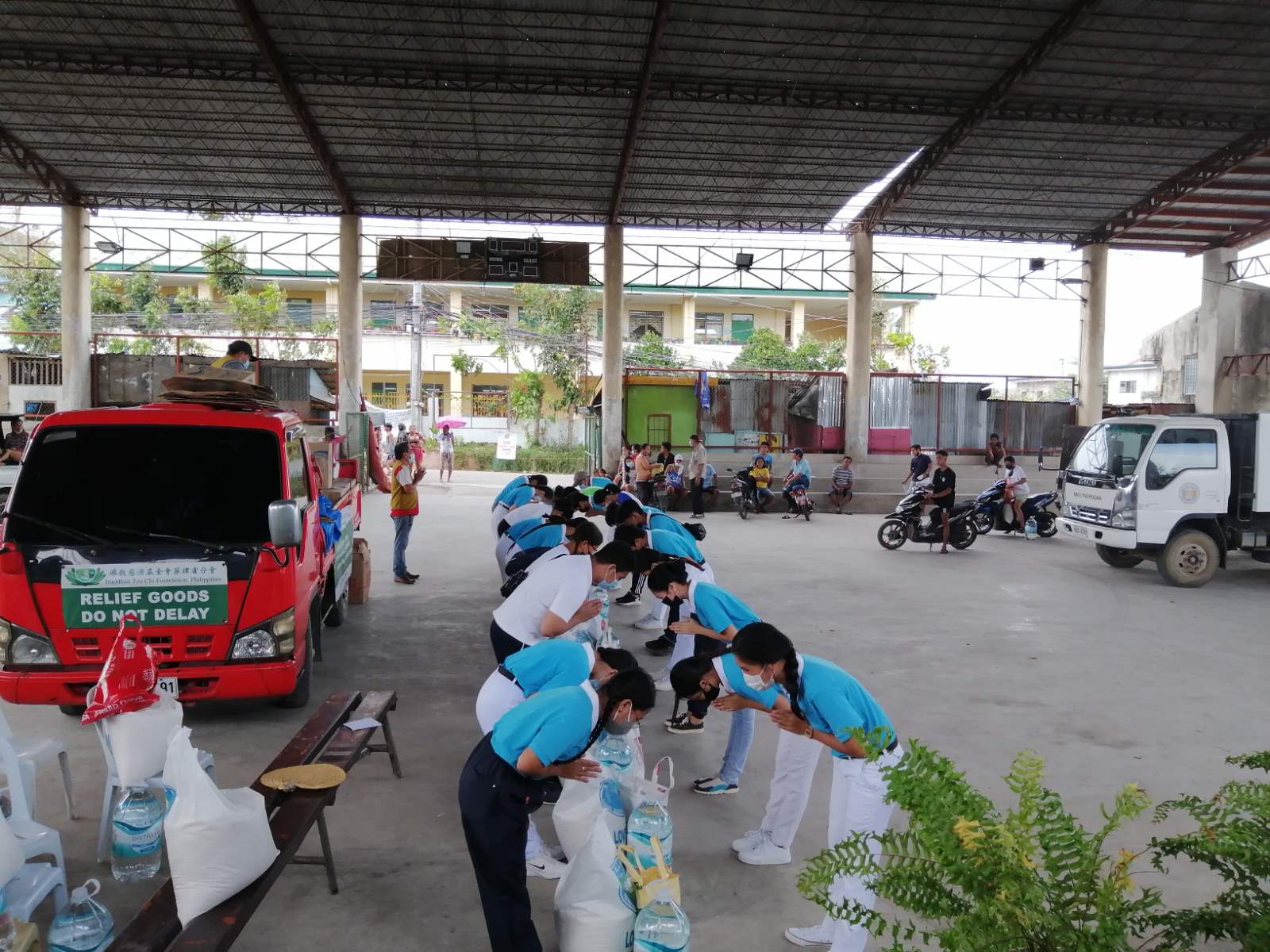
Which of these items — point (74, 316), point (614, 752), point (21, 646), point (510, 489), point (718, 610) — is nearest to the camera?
point (614, 752)

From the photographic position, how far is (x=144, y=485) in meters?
5.07

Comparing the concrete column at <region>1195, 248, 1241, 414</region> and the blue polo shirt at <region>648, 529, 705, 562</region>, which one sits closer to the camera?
the blue polo shirt at <region>648, 529, 705, 562</region>

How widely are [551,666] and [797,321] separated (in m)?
34.3

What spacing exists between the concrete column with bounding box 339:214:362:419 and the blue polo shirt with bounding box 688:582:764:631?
16674mm

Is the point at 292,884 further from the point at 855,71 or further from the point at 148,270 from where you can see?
the point at 148,270

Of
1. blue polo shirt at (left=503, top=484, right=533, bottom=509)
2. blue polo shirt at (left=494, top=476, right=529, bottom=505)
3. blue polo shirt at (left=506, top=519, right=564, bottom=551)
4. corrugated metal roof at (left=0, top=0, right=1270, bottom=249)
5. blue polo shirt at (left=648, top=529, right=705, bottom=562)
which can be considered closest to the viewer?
blue polo shirt at (left=648, top=529, right=705, bottom=562)

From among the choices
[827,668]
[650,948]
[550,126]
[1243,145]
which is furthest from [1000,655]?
[1243,145]

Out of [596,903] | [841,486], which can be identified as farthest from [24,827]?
[841,486]

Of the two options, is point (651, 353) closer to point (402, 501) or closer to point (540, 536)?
point (402, 501)

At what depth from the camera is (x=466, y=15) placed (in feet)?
44.5

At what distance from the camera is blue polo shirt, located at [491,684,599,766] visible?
2881mm

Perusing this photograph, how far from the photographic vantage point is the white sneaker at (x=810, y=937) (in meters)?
3.26

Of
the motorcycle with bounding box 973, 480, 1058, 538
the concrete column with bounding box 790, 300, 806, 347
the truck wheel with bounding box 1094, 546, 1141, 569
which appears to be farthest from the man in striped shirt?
the concrete column with bounding box 790, 300, 806, 347

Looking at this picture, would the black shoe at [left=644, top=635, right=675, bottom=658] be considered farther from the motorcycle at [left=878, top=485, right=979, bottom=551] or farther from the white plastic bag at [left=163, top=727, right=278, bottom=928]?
the motorcycle at [left=878, top=485, right=979, bottom=551]
